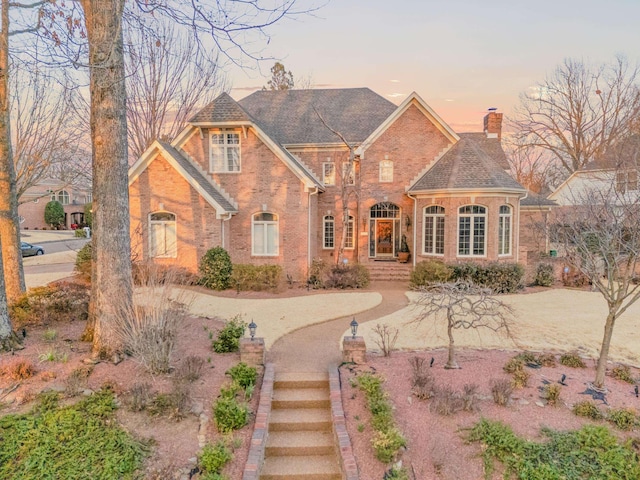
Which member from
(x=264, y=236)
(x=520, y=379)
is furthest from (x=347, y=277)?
(x=520, y=379)

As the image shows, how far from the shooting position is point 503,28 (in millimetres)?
13773

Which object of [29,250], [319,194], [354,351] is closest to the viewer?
[354,351]

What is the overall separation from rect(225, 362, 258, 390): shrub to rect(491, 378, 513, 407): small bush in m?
3.99

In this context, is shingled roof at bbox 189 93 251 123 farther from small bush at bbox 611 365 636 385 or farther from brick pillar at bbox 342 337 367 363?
small bush at bbox 611 365 636 385

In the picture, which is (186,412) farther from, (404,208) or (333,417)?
(404,208)

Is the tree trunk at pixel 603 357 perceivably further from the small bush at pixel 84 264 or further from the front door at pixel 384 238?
the small bush at pixel 84 264

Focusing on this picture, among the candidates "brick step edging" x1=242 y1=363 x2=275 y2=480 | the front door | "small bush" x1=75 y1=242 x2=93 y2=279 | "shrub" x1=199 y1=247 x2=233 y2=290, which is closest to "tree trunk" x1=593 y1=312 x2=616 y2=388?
"brick step edging" x1=242 y1=363 x2=275 y2=480

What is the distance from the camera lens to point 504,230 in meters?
17.8

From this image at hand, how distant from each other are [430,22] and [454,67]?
4970mm

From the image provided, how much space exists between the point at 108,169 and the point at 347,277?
11.0 metres

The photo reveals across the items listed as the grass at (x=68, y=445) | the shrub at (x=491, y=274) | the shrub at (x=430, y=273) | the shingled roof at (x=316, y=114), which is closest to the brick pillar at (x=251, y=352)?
the grass at (x=68, y=445)

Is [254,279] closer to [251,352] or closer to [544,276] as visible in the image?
[251,352]

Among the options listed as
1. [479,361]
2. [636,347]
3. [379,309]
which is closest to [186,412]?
[479,361]

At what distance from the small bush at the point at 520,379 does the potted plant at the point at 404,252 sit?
13.5m
